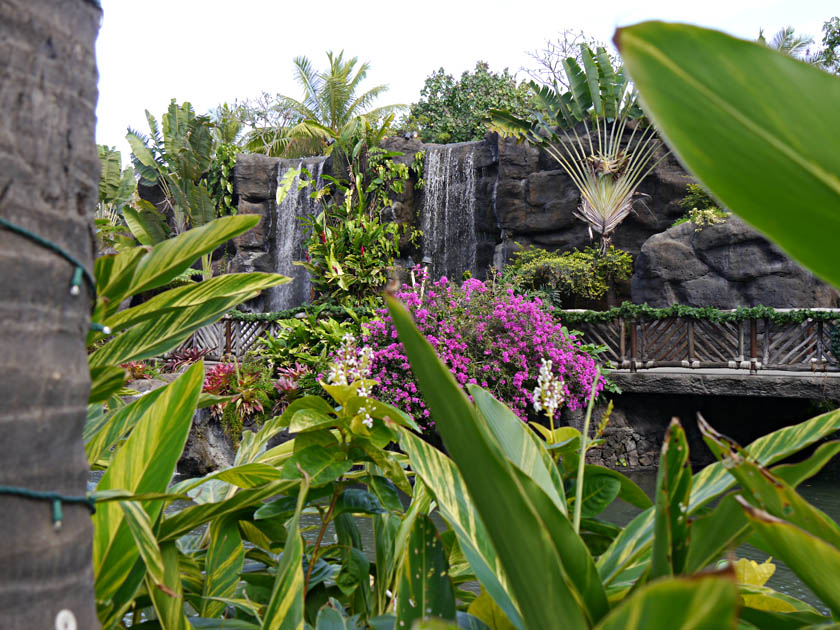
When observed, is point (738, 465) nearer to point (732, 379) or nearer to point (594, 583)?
point (594, 583)

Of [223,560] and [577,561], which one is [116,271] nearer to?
[223,560]

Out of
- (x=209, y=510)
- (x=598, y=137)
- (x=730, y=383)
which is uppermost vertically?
(x=598, y=137)

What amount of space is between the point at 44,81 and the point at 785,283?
13301mm

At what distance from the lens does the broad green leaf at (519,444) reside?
2.89ft

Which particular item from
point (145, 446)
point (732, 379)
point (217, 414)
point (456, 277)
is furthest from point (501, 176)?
point (145, 446)

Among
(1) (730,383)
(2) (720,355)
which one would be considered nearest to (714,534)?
(1) (730,383)

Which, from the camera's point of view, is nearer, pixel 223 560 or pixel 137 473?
pixel 137 473

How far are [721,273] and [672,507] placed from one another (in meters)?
13.0

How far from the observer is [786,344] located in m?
9.76

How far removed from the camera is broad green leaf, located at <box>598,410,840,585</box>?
2.50ft

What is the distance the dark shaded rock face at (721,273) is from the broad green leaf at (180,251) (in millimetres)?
12455

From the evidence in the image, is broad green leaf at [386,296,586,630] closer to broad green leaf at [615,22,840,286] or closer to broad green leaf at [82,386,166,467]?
broad green leaf at [615,22,840,286]

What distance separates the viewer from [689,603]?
32 centimetres

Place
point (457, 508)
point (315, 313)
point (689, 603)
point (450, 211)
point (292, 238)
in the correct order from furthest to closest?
point (292, 238)
point (450, 211)
point (315, 313)
point (457, 508)
point (689, 603)
